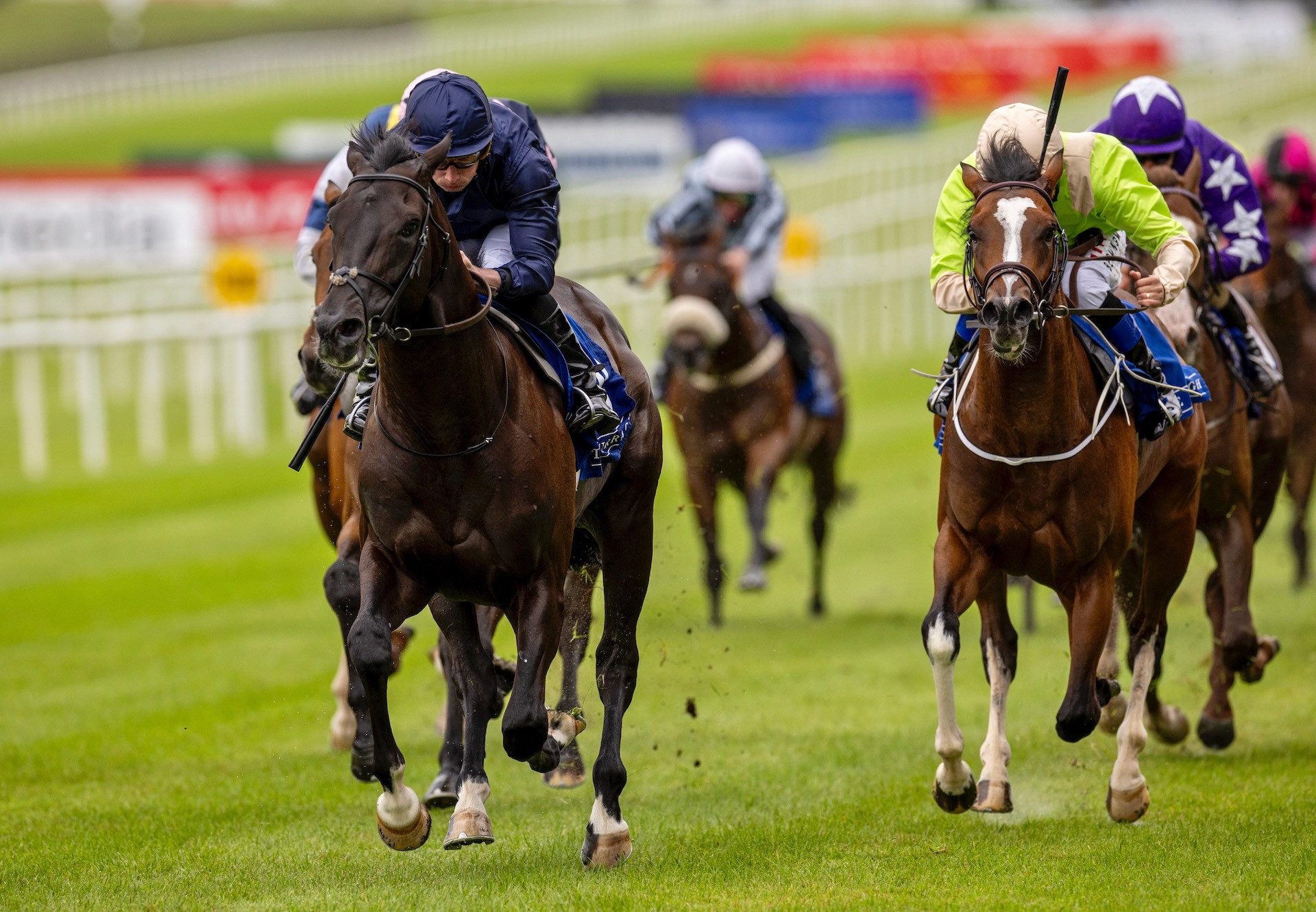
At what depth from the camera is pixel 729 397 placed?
11438 mm

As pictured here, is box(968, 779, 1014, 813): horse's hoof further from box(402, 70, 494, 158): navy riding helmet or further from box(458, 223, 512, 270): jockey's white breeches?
box(402, 70, 494, 158): navy riding helmet

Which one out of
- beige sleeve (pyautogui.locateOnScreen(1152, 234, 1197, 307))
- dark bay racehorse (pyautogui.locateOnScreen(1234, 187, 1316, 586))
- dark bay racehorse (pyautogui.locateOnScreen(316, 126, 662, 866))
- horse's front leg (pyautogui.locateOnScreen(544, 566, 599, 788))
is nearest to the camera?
dark bay racehorse (pyautogui.locateOnScreen(316, 126, 662, 866))

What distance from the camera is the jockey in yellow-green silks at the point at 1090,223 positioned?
19.4 feet

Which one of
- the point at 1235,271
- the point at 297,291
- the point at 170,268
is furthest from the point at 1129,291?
the point at 170,268

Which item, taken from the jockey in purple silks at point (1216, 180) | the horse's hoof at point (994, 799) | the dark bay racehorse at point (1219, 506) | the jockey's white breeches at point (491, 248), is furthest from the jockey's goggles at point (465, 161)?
the dark bay racehorse at point (1219, 506)

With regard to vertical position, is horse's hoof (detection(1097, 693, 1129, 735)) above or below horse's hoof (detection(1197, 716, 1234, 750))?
A: above

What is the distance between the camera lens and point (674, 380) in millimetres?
11547

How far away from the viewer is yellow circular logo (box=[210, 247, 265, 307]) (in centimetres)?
1831

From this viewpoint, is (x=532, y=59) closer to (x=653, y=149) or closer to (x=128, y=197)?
(x=653, y=149)

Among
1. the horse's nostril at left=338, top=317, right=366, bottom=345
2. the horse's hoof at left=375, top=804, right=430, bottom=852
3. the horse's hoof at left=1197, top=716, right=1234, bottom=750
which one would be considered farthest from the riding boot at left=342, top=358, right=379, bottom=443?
the horse's hoof at left=1197, top=716, right=1234, bottom=750

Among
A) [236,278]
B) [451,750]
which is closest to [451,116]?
[451,750]

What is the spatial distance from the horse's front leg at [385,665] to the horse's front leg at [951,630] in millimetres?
1566

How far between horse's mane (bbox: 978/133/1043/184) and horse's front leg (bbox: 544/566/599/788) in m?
2.00

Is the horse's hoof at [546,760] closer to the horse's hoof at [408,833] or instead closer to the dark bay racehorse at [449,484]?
the dark bay racehorse at [449,484]
